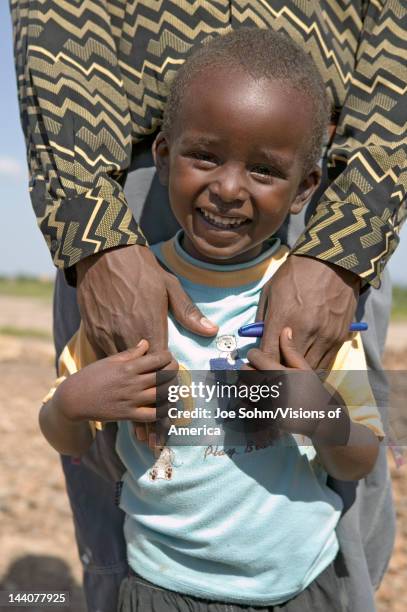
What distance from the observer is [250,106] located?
1660 mm

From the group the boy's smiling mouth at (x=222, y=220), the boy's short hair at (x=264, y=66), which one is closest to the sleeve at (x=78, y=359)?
the boy's smiling mouth at (x=222, y=220)

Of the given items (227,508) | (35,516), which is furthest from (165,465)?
(35,516)

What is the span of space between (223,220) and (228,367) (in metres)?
0.32

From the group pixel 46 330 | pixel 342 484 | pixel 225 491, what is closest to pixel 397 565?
pixel 342 484

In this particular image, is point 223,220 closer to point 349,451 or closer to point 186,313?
point 186,313

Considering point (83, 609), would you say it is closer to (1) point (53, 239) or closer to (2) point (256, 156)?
(1) point (53, 239)

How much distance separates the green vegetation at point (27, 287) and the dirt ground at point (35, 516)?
52.1 ft

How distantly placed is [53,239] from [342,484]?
0.90m

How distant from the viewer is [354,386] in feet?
5.82

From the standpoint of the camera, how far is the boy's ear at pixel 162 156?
1.89 metres

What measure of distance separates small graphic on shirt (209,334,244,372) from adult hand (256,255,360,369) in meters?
0.09

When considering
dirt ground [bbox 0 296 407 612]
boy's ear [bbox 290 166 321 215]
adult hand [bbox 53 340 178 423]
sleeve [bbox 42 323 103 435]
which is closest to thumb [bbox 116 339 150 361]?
adult hand [bbox 53 340 178 423]

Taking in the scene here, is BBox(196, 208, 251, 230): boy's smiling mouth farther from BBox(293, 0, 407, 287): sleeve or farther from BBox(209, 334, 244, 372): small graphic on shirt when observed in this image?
BBox(209, 334, 244, 372): small graphic on shirt

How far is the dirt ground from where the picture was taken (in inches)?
142
